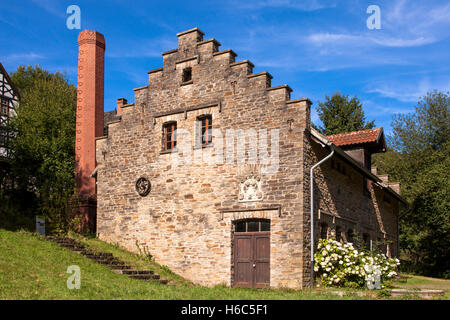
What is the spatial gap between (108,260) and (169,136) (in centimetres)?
480

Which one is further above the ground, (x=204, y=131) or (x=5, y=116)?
(x=5, y=116)

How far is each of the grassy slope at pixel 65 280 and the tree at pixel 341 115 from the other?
25.0m

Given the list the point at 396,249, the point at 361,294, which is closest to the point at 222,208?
the point at 361,294

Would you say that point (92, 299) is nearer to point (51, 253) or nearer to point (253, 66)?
point (51, 253)

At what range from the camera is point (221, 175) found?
1555 centimetres

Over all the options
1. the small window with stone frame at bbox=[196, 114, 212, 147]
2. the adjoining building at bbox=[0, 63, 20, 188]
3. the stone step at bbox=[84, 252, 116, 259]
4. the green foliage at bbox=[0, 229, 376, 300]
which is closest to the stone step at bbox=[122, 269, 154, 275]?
the green foliage at bbox=[0, 229, 376, 300]

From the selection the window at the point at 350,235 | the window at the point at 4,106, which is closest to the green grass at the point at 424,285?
the window at the point at 350,235

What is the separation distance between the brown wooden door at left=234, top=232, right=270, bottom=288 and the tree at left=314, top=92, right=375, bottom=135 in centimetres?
2446

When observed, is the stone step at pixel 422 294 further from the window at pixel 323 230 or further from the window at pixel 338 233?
the window at pixel 338 233

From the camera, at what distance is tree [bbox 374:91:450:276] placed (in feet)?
87.9

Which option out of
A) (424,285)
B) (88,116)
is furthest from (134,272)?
(424,285)

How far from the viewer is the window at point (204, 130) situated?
16.2 metres

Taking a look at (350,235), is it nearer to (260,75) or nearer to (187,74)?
(260,75)

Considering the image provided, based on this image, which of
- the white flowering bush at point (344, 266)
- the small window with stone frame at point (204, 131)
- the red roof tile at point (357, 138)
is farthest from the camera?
the red roof tile at point (357, 138)
